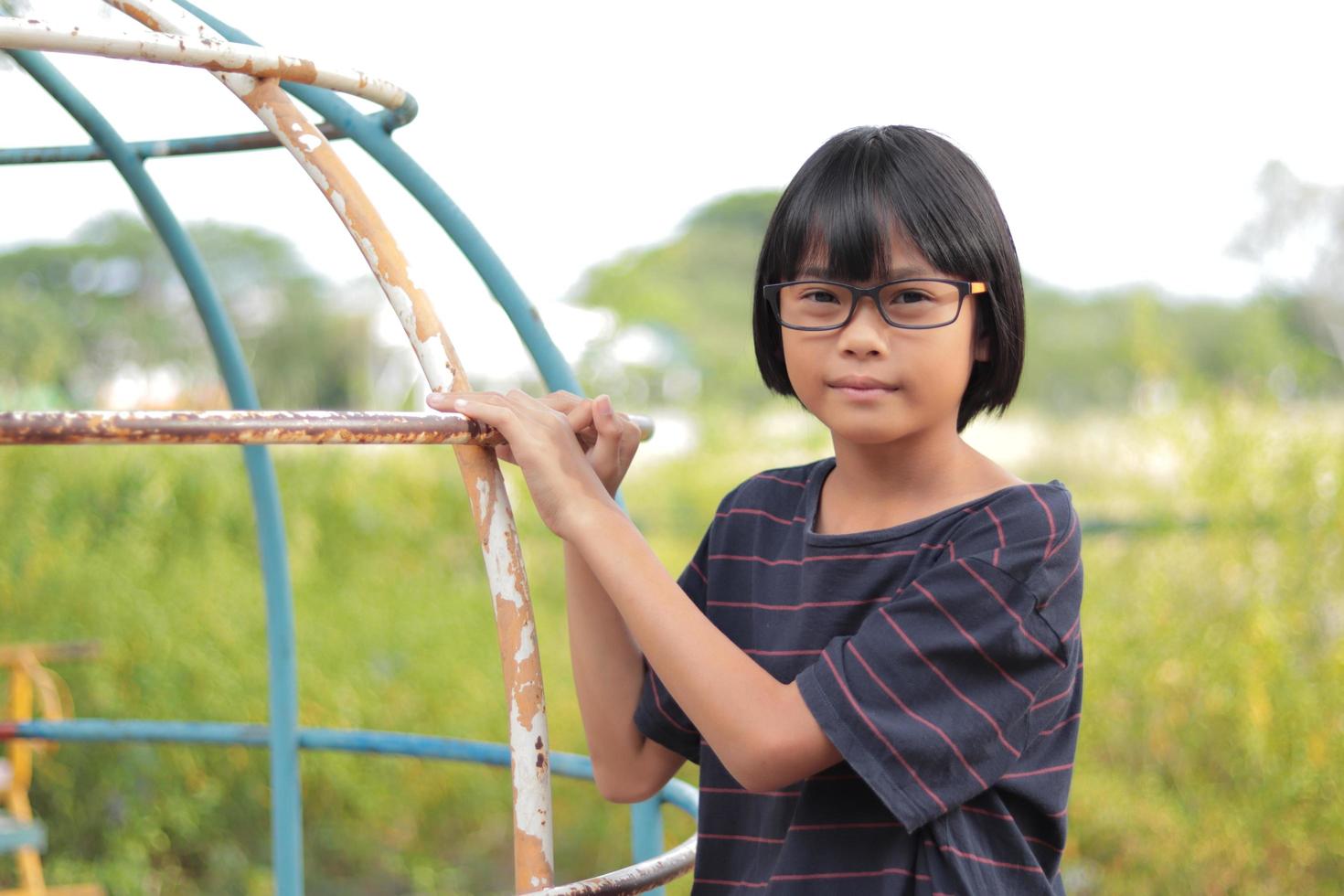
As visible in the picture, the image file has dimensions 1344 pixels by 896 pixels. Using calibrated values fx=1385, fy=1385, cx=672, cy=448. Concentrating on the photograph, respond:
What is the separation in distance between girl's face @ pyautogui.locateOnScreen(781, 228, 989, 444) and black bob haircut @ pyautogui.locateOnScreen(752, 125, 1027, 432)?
0.04 feet

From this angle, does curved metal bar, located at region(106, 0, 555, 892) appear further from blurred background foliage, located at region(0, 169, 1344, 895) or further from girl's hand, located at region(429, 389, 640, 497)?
blurred background foliage, located at region(0, 169, 1344, 895)

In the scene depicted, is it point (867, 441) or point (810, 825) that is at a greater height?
point (867, 441)

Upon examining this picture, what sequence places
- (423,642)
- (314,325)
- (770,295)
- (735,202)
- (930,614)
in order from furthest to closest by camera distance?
(735,202), (314,325), (423,642), (770,295), (930,614)

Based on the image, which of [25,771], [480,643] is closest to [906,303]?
[25,771]

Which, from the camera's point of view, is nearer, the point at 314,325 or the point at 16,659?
the point at 16,659

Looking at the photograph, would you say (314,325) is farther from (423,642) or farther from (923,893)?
(923,893)

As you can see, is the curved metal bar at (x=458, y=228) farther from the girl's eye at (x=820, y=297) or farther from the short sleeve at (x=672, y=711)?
the girl's eye at (x=820, y=297)

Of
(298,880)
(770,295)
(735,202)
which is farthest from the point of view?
(735,202)

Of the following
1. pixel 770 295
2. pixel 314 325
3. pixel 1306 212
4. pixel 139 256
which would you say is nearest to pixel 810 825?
pixel 770 295

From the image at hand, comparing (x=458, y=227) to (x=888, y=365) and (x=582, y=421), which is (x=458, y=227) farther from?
(x=888, y=365)

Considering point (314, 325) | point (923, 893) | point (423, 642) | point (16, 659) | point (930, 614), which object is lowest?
point (314, 325)

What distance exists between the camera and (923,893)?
0.93m

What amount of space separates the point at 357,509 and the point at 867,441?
159 inches

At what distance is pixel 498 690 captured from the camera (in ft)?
12.6
